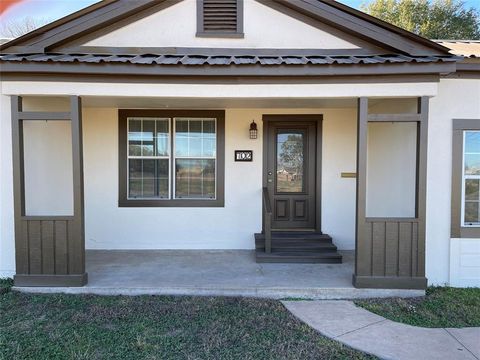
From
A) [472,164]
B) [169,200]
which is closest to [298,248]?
[169,200]

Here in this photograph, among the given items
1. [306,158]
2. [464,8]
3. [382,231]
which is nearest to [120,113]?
[306,158]

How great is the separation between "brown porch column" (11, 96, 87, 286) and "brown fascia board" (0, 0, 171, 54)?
3.47 ft

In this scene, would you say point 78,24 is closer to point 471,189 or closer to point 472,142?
point 472,142

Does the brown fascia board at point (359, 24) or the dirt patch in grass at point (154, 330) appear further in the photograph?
the brown fascia board at point (359, 24)

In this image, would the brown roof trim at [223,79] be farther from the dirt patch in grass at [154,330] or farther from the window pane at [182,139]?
the dirt patch in grass at [154,330]

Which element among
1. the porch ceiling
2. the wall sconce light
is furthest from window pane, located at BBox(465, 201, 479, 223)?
the wall sconce light

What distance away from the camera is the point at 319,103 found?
5.42 metres

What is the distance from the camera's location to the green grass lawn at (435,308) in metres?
3.91

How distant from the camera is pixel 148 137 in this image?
21.2 ft

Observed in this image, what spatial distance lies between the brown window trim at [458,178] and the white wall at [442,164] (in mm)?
56

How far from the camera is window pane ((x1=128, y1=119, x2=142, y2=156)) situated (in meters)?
6.46

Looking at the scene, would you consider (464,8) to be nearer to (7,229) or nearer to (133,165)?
(133,165)

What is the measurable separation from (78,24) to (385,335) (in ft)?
19.0

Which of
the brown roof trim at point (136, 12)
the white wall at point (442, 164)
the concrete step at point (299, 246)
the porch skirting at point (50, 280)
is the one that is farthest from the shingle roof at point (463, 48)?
the porch skirting at point (50, 280)
